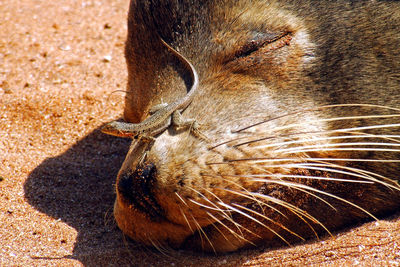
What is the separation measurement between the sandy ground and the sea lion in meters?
0.14

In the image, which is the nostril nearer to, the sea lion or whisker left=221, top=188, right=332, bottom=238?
the sea lion

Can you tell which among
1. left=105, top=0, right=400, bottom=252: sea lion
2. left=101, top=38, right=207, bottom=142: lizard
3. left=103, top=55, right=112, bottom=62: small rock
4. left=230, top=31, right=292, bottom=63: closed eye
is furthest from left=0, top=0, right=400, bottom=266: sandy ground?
left=230, top=31, right=292, bottom=63: closed eye

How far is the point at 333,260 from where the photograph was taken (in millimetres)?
2572

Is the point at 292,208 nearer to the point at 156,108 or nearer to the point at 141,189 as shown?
the point at 141,189

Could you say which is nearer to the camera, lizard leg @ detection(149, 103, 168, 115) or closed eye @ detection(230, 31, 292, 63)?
closed eye @ detection(230, 31, 292, 63)

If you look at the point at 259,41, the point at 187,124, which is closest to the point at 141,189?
the point at 187,124

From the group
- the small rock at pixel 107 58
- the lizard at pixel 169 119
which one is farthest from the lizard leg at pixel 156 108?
the small rock at pixel 107 58

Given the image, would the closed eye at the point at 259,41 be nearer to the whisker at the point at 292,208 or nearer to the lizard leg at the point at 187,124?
the lizard leg at the point at 187,124

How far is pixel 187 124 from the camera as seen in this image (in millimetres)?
2588

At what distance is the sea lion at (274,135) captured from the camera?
8.27 feet

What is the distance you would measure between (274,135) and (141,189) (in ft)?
2.31

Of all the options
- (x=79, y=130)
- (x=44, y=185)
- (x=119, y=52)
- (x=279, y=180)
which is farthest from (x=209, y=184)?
(x=119, y=52)

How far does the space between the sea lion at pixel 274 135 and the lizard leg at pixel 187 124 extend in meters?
0.03

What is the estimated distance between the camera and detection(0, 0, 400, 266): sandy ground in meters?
Answer: 2.74
